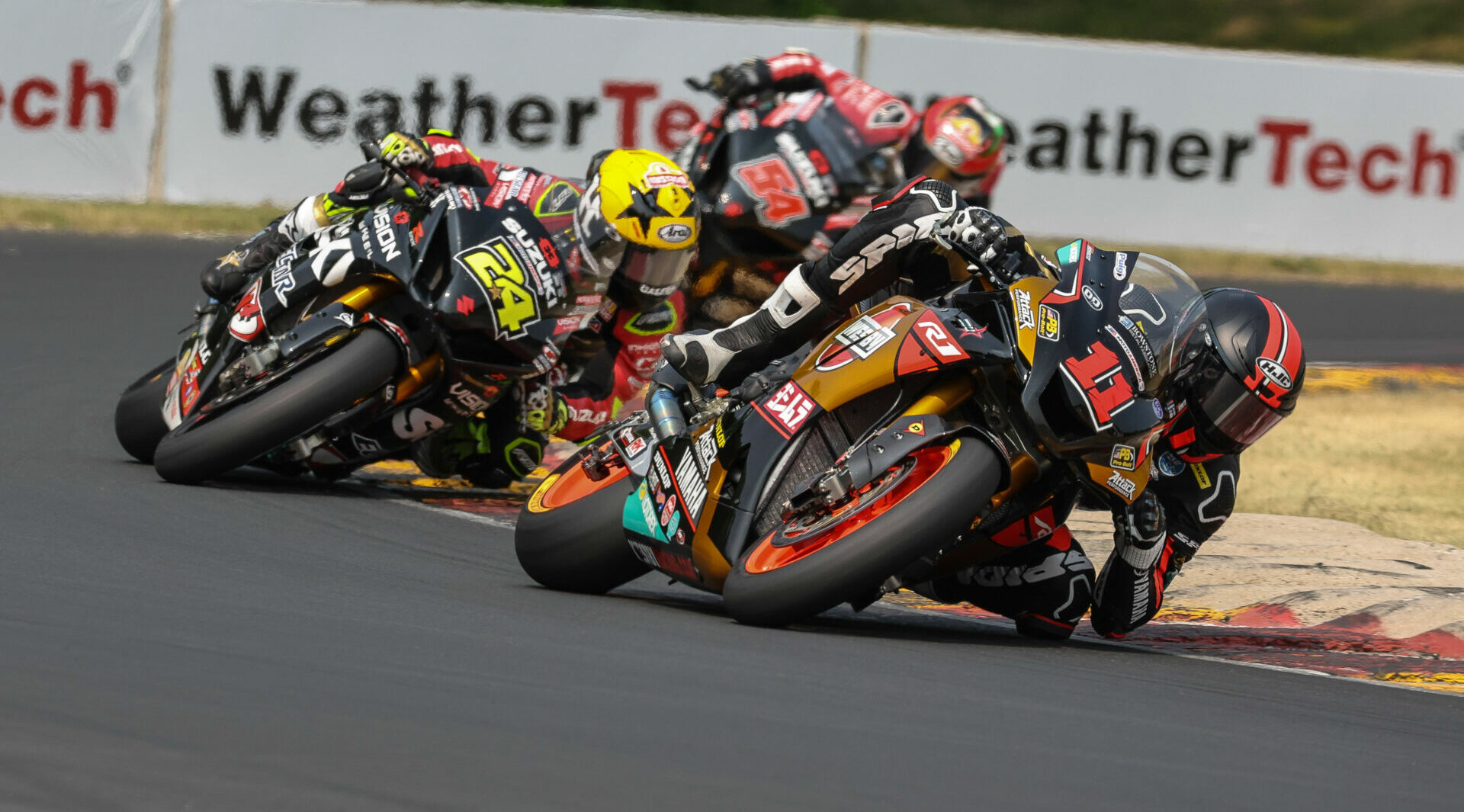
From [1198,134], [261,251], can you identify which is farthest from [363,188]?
[1198,134]

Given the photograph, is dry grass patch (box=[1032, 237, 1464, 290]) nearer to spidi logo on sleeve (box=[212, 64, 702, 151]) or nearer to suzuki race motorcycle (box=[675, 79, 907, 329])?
spidi logo on sleeve (box=[212, 64, 702, 151])

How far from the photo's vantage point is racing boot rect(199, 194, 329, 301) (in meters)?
7.25

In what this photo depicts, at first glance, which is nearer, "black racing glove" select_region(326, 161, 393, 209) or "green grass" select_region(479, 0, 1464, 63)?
"black racing glove" select_region(326, 161, 393, 209)

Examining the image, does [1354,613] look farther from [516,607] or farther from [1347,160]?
[1347,160]

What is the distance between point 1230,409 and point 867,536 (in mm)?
1450

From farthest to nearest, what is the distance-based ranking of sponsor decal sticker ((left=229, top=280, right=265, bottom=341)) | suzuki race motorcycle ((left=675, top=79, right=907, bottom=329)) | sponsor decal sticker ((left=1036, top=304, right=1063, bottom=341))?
suzuki race motorcycle ((left=675, top=79, right=907, bottom=329)) < sponsor decal sticker ((left=229, top=280, right=265, bottom=341)) < sponsor decal sticker ((left=1036, top=304, right=1063, bottom=341))

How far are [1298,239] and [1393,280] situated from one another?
81cm

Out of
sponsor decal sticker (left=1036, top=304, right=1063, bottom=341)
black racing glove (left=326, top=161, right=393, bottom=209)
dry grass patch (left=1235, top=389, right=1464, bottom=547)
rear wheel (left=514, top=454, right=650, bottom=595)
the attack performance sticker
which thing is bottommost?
dry grass patch (left=1235, top=389, right=1464, bottom=547)

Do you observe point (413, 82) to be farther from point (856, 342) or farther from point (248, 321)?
point (856, 342)

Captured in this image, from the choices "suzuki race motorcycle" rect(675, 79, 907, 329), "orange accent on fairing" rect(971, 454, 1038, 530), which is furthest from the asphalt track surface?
"suzuki race motorcycle" rect(675, 79, 907, 329)

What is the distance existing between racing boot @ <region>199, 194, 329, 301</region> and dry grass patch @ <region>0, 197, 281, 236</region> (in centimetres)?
630

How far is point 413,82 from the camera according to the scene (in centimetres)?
1446

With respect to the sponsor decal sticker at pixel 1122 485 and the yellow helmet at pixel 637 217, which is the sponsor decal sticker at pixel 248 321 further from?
the sponsor decal sticker at pixel 1122 485

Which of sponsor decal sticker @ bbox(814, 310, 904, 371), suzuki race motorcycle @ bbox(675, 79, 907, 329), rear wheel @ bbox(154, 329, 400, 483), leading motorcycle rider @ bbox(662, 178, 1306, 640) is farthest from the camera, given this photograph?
suzuki race motorcycle @ bbox(675, 79, 907, 329)
